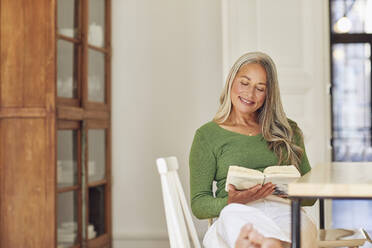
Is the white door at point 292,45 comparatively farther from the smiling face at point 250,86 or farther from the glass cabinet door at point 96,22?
the smiling face at point 250,86

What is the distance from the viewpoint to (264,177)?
6.32ft

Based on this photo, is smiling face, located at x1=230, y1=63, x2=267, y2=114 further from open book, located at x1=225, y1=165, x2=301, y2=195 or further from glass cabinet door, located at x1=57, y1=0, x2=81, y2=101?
glass cabinet door, located at x1=57, y1=0, x2=81, y2=101

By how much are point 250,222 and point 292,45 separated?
288 centimetres

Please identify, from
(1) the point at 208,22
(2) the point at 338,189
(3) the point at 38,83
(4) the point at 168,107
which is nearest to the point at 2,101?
(3) the point at 38,83

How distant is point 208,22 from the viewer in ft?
15.9

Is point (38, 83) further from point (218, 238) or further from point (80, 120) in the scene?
point (218, 238)

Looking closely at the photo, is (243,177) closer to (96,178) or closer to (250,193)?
(250,193)

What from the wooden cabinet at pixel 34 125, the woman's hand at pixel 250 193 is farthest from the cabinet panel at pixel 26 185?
the woman's hand at pixel 250 193

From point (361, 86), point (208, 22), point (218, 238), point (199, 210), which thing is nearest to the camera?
point (218, 238)

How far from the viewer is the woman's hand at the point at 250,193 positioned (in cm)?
198

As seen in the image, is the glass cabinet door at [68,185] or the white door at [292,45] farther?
the white door at [292,45]

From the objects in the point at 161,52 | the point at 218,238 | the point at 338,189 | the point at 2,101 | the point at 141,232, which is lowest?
the point at 141,232

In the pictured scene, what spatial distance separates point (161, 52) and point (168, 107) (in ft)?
1.46

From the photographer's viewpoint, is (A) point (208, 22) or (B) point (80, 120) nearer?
(B) point (80, 120)
